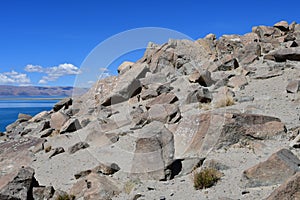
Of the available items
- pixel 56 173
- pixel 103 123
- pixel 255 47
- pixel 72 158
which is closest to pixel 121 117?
pixel 103 123

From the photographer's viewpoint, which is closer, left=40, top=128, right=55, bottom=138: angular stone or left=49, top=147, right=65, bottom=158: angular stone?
left=49, top=147, right=65, bottom=158: angular stone

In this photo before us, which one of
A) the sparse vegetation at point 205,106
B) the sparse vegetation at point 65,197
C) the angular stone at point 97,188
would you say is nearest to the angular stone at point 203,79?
the sparse vegetation at point 205,106

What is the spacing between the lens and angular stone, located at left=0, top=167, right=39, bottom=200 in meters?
8.95

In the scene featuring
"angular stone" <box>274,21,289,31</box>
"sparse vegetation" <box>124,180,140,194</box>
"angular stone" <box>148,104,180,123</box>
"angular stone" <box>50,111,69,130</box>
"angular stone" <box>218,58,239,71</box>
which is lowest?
"sparse vegetation" <box>124,180,140,194</box>

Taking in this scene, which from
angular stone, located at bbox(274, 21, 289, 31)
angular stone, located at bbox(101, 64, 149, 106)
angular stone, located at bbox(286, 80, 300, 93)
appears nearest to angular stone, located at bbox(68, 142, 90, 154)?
angular stone, located at bbox(101, 64, 149, 106)

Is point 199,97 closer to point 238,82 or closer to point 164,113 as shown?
point 164,113

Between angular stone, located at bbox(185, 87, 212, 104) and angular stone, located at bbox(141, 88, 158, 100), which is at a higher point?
angular stone, located at bbox(141, 88, 158, 100)

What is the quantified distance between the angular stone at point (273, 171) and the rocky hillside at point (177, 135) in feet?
0.07

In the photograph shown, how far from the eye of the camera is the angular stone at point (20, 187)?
895 cm

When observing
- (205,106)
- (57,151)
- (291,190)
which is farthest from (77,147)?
(291,190)

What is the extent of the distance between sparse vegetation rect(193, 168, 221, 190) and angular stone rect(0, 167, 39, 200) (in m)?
4.81

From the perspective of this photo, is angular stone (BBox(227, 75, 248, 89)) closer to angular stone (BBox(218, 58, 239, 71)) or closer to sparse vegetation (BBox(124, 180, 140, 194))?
angular stone (BBox(218, 58, 239, 71))

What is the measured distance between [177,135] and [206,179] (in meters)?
3.28

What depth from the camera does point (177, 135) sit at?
11023 millimetres
